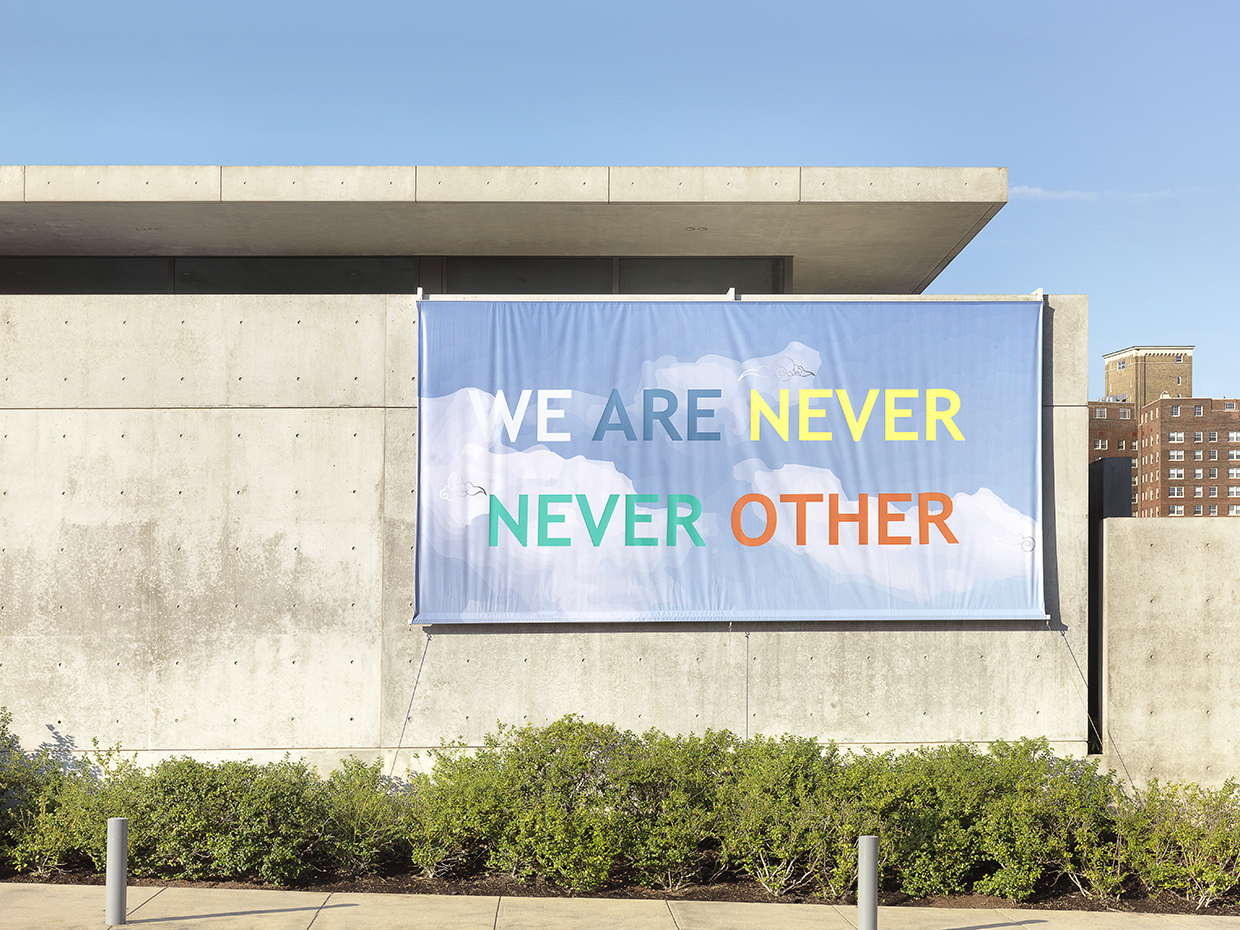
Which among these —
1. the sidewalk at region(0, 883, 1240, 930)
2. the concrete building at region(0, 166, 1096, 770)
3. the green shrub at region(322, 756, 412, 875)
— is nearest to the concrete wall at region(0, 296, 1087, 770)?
the concrete building at region(0, 166, 1096, 770)

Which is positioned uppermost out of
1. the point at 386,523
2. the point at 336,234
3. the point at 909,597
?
the point at 336,234

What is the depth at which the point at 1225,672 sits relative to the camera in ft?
31.9

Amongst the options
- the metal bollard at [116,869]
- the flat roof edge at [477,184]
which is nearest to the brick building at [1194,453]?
the flat roof edge at [477,184]

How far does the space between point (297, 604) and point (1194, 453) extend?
571 ft

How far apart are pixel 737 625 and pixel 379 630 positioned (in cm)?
386

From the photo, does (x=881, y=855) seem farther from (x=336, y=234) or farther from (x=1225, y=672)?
(x=336, y=234)

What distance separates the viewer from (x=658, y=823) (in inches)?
308

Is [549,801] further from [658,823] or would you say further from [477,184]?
[477,184]

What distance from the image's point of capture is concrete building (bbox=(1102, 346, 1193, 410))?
168m

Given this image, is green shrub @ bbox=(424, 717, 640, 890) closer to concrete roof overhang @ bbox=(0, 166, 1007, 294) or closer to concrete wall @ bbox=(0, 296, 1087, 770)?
concrete wall @ bbox=(0, 296, 1087, 770)

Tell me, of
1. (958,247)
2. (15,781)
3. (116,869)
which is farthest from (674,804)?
(958,247)

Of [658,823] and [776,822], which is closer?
[776,822]

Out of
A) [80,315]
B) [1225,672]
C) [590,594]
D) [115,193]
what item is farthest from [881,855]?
[115,193]

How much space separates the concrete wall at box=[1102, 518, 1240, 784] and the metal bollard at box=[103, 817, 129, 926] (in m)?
9.42
